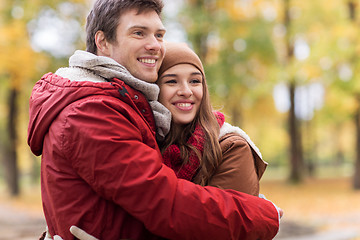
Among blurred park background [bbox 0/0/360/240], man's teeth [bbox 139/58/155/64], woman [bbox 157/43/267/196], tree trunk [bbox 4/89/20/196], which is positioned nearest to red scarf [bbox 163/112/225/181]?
woman [bbox 157/43/267/196]

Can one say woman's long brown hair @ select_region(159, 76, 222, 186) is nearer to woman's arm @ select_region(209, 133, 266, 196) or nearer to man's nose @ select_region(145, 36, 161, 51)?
woman's arm @ select_region(209, 133, 266, 196)

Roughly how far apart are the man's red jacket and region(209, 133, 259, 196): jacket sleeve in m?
0.25

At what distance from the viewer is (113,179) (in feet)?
5.88

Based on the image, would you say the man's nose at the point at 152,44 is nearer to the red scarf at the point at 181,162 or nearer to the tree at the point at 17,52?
the red scarf at the point at 181,162

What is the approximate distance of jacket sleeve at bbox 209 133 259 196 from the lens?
7.59ft

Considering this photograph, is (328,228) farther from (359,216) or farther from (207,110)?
(207,110)

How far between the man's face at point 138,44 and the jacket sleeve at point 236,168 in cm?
59

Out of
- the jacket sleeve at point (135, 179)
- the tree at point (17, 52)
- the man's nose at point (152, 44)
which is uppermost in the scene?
the tree at point (17, 52)

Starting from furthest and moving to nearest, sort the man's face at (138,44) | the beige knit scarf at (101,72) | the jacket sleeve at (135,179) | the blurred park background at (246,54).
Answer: the blurred park background at (246,54), the man's face at (138,44), the beige knit scarf at (101,72), the jacket sleeve at (135,179)

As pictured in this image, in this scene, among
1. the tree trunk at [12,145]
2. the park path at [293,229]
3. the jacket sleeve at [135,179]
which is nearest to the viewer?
the jacket sleeve at [135,179]

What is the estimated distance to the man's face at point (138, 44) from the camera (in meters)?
2.17

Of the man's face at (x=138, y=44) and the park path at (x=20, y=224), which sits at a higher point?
the man's face at (x=138, y=44)

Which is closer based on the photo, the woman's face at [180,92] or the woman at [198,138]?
the woman at [198,138]

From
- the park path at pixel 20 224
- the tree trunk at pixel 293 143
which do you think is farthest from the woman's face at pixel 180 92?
the tree trunk at pixel 293 143
